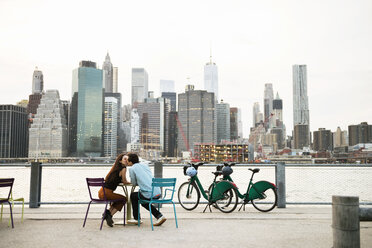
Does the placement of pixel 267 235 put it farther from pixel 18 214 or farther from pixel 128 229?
pixel 18 214

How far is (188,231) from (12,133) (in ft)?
657

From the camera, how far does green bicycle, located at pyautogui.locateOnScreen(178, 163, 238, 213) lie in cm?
866

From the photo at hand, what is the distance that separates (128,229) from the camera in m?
6.64

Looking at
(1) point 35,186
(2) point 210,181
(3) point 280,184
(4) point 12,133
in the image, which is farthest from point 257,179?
(4) point 12,133

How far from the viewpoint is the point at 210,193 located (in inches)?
353

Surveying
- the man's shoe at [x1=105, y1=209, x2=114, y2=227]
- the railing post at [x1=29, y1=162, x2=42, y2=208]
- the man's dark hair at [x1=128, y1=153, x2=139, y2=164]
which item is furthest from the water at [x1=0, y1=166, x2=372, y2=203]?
the man's shoe at [x1=105, y1=209, x2=114, y2=227]

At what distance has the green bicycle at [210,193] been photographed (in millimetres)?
8664

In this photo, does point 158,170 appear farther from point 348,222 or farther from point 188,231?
point 348,222

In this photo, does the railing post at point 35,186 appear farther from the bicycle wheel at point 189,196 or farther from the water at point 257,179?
the bicycle wheel at point 189,196

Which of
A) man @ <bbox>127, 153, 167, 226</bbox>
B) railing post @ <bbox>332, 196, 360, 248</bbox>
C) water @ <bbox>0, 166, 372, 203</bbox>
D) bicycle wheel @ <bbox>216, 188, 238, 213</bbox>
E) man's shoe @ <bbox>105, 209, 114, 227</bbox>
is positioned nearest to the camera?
railing post @ <bbox>332, 196, 360, 248</bbox>

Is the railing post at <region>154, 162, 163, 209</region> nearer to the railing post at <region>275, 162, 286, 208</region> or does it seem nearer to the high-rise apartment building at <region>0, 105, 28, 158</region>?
the railing post at <region>275, 162, 286, 208</region>

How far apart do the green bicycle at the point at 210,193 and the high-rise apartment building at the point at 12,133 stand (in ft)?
611

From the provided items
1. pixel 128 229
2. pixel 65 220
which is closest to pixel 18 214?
pixel 65 220

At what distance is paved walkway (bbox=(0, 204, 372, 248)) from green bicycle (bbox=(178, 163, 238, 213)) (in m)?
0.34
